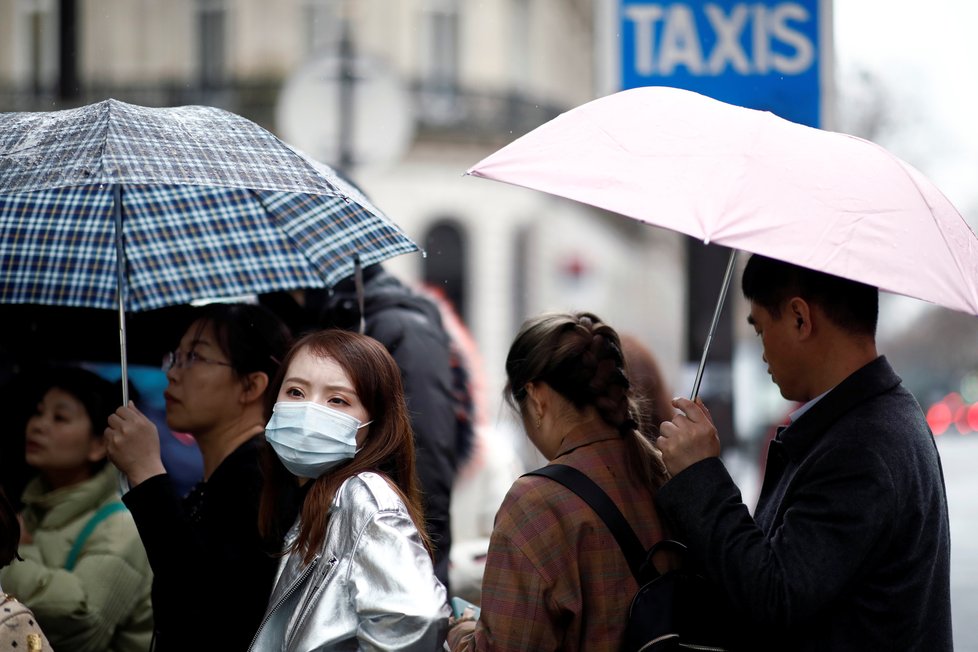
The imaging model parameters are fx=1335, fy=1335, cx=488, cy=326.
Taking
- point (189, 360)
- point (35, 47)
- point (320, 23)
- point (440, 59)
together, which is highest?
point (320, 23)

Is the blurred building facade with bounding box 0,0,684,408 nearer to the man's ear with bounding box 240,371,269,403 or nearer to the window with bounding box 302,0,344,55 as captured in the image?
the window with bounding box 302,0,344,55

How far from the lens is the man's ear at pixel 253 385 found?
12.3 feet

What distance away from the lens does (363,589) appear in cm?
279

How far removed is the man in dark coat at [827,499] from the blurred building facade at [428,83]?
22168mm

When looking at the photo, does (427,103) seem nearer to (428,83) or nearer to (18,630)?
(428,83)

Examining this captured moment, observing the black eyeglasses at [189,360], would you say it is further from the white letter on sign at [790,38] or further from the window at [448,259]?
the window at [448,259]

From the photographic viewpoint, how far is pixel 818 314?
2.82m

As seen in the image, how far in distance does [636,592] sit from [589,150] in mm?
936

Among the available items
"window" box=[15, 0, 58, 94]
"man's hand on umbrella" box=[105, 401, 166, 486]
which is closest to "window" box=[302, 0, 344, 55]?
"window" box=[15, 0, 58, 94]

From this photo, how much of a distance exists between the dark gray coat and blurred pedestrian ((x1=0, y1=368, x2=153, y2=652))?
1.97 metres

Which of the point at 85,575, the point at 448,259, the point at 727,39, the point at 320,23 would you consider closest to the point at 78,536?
the point at 85,575

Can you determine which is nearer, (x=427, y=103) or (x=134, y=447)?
(x=134, y=447)

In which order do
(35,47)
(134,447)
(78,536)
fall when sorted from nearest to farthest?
(134,447) → (78,536) → (35,47)

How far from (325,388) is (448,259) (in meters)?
25.9
